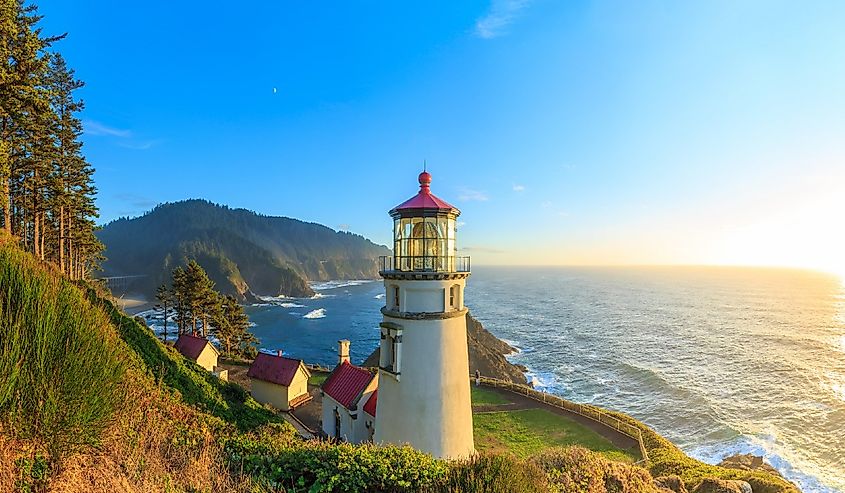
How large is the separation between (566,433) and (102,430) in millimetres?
17879

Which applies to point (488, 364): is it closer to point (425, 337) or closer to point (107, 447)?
point (425, 337)

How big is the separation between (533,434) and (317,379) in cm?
1313

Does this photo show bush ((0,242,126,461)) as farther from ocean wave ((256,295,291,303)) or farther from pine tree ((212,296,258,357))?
ocean wave ((256,295,291,303))

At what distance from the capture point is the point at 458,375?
35.4 feet

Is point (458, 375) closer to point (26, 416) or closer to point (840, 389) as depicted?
point (26, 416)

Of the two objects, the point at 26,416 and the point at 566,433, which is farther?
the point at 566,433

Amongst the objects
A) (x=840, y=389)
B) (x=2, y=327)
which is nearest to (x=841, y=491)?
(x=840, y=389)

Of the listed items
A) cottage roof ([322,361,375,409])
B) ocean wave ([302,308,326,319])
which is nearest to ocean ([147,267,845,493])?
ocean wave ([302,308,326,319])

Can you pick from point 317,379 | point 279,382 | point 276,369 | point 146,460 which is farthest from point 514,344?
point 146,460

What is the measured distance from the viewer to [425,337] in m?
10.4

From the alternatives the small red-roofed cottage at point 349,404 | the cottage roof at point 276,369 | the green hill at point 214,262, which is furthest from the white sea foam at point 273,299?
the small red-roofed cottage at point 349,404

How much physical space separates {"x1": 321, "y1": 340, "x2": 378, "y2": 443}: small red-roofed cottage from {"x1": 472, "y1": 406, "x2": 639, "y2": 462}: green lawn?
481cm

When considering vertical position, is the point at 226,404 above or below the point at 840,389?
above

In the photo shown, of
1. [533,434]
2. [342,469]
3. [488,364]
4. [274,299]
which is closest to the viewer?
[342,469]
